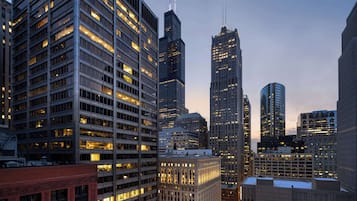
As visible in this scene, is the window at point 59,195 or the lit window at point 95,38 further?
the lit window at point 95,38

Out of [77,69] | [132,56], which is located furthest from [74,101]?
[132,56]

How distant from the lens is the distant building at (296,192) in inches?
4208

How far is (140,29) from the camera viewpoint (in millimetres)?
102812

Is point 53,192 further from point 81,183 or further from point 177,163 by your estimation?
point 177,163

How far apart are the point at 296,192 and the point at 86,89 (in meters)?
97.7

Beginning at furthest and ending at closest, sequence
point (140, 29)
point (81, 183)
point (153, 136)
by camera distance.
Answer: point (153, 136), point (140, 29), point (81, 183)

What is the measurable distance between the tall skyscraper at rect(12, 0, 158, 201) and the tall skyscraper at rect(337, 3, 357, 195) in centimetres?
8386

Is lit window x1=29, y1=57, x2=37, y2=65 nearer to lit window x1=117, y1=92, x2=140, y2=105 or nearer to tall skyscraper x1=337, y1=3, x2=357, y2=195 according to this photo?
lit window x1=117, y1=92, x2=140, y2=105

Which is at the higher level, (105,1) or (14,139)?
(105,1)

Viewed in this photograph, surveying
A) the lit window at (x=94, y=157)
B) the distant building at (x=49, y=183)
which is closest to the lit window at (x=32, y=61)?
the lit window at (x=94, y=157)

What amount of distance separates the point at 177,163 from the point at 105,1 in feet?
295

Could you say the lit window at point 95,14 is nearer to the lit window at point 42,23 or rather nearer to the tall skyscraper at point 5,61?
the lit window at point 42,23

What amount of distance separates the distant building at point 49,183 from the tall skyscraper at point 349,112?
102m

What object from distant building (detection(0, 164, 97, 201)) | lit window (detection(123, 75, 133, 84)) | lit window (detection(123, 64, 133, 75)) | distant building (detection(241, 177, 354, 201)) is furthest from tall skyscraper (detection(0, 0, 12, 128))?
distant building (detection(241, 177, 354, 201))
